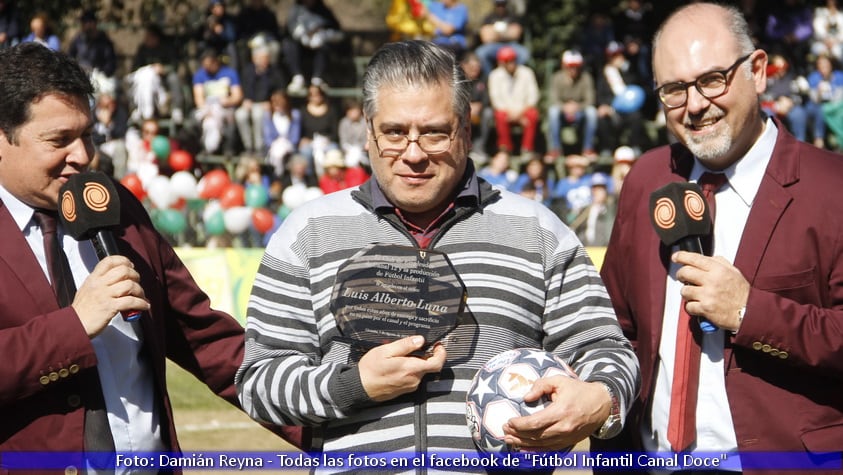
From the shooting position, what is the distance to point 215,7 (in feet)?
70.0

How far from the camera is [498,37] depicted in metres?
20.3

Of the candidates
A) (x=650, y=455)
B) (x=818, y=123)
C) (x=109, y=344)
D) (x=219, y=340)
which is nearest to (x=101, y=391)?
(x=109, y=344)

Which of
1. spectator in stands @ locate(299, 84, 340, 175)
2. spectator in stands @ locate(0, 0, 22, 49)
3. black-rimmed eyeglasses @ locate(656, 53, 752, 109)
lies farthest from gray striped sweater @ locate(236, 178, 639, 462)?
spectator in stands @ locate(0, 0, 22, 49)

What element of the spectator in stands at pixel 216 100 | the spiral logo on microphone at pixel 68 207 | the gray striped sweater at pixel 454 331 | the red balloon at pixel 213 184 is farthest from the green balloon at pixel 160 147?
the gray striped sweater at pixel 454 331

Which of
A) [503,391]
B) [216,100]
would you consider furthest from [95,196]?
[216,100]

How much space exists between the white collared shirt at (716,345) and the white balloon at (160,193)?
13444 mm

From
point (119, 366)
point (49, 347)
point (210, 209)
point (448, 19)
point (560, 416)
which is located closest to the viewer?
point (560, 416)

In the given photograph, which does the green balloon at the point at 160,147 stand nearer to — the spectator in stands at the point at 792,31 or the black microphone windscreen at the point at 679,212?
the spectator in stands at the point at 792,31

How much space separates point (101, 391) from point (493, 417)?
139 centimetres

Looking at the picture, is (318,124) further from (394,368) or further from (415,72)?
(394,368)

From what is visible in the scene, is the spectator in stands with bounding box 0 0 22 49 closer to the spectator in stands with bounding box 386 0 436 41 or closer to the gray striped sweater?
the spectator in stands with bounding box 386 0 436 41

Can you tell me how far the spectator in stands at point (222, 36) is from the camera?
20672 mm

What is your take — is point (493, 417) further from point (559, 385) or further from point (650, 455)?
point (650, 455)

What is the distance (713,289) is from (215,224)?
512 inches
